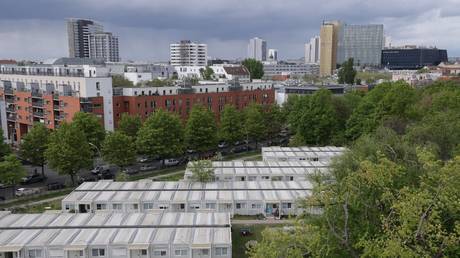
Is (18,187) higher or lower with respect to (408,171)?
lower

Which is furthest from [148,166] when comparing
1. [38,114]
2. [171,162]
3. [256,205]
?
[38,114]

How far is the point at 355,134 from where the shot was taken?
187ft

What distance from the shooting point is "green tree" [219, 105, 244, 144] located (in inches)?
2408

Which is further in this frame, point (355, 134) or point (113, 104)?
point (113, 104)

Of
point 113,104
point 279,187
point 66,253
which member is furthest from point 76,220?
point 113,104

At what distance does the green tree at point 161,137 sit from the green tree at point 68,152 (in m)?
7.56

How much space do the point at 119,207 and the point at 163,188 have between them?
4.83 meters

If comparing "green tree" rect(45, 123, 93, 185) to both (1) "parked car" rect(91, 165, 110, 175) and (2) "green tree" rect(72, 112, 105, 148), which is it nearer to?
(1) "parked car" rect(91, 165, 110, 175)

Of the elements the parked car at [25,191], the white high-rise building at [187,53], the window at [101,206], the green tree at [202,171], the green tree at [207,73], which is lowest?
the parked car at [25,191]

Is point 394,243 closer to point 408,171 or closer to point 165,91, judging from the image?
point 408,171

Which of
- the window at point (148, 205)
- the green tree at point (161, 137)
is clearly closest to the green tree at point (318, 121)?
the green tree at point (161, 137)

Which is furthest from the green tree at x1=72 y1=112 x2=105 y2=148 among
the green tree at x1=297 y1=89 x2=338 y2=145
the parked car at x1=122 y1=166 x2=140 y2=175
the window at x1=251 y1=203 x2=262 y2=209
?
the green tree at x1=297 y1=89 x2=338 y2=145

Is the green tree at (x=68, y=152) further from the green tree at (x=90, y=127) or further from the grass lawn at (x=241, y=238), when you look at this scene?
the grass lawn at (x=241, y=238)

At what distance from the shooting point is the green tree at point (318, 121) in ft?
195
